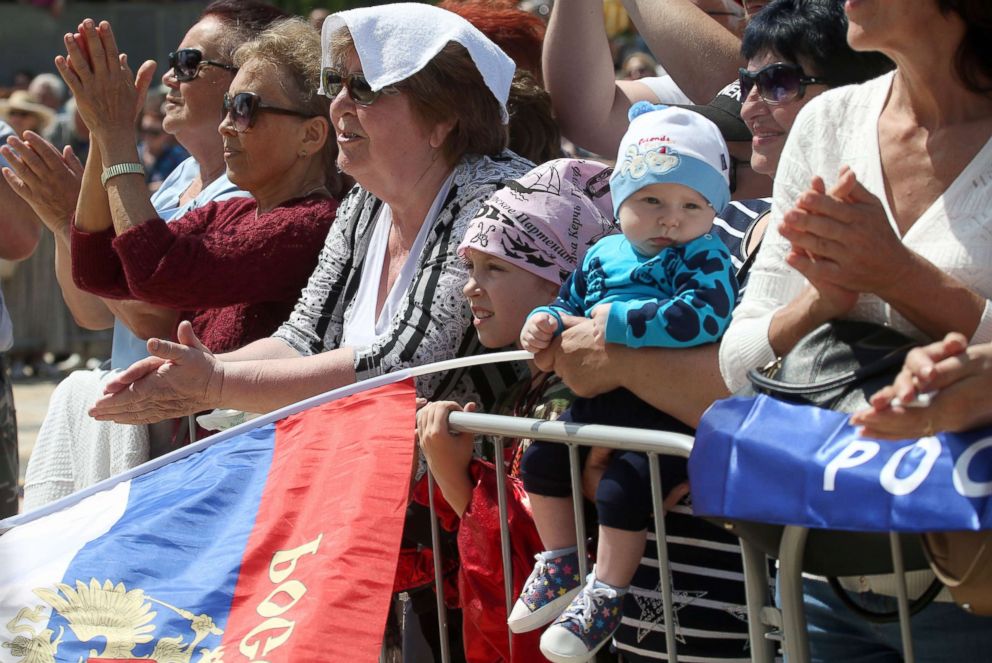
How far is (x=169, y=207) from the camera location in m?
5.15

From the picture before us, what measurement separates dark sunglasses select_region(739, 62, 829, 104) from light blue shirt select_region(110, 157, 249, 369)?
194cm

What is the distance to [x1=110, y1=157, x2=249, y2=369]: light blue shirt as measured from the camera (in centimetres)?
468

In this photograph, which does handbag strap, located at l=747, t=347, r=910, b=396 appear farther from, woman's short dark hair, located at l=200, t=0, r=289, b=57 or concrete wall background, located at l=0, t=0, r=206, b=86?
concrete wall background, located at l=0, t=0, r=206, b=86

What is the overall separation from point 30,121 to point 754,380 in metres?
10.9

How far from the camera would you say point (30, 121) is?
Answer: 12.1 meters

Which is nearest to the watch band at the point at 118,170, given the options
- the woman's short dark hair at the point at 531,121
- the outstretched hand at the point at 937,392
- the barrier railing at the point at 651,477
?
the woman's short dark hair at the point at 531,121

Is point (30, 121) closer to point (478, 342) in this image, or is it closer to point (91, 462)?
point (91, 462)

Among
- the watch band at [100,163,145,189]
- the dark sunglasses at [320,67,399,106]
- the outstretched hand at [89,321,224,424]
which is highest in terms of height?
the dark sunglasses at [320,67,399,106]

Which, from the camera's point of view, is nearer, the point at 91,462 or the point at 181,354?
the point at 181,354

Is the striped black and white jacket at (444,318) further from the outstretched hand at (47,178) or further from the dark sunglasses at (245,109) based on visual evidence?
the outstretched hand at (47,178)

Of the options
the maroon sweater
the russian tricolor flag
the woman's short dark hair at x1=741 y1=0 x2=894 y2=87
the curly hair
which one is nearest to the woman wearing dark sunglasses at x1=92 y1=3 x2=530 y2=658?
the russian tricolor flag

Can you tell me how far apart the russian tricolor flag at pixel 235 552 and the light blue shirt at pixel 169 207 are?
4.16ft

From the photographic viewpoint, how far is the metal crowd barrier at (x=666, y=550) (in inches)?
89.8

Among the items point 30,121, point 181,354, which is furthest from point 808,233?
point 30,121
